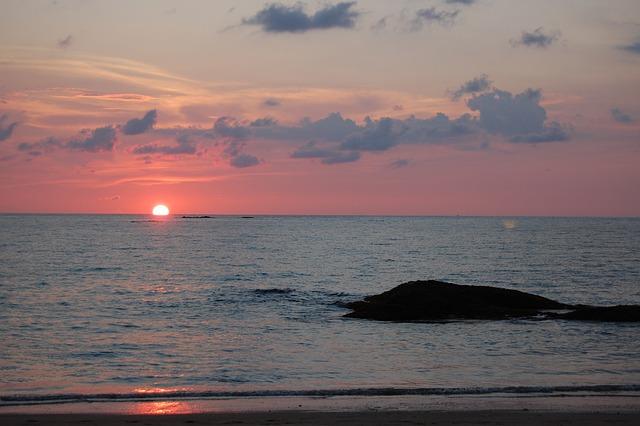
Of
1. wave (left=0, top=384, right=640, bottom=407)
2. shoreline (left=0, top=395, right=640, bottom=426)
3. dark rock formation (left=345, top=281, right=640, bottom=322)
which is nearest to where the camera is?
shoreline (left=0, top=395, right=640, bottom=426)

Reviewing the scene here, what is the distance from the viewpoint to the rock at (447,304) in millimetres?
37500

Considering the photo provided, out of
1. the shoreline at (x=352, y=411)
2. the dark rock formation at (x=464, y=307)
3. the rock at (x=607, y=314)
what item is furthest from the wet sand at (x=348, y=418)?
the rock at (x=607, y=314)

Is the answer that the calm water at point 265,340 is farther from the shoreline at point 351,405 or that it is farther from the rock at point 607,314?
the shoreline at point 351,405

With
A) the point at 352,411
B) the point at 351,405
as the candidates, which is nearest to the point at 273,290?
the point at 351,405

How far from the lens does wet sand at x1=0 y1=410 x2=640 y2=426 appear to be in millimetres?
16875

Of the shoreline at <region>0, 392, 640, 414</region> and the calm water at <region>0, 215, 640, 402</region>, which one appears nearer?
the shoreline at <region>0, 392, 640, 414</region>

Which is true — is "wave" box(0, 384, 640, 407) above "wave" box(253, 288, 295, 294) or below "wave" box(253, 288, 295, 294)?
above

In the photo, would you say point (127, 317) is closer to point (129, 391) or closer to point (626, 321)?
point (129, 391)

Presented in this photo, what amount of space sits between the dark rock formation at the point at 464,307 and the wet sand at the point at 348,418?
18994 mm

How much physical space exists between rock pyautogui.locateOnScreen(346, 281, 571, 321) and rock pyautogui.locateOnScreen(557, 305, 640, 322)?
7.12 ft

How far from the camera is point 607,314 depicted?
36.3 meters

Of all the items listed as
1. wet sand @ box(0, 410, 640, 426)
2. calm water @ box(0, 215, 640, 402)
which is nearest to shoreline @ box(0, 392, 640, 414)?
wet sand @ box(0, 410, 640, 426)

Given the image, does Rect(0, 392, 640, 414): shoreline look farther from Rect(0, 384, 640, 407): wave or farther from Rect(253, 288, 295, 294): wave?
Rect(253, 288, 295, 294): wave

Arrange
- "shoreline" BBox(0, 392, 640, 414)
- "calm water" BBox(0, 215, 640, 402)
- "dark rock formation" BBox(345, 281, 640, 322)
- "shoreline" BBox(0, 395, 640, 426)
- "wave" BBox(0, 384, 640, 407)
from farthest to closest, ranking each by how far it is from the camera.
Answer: "dark rock formation" BBox(345, 281, 640, 322) → "calm water" BBox(0, 215, 640, 402) → "wave" BBox(0, 384, 640, 407) → "shoreline" BBox(0, 392, 640, 414) → "shoreline" BBox(0, 395, 640, 426)
